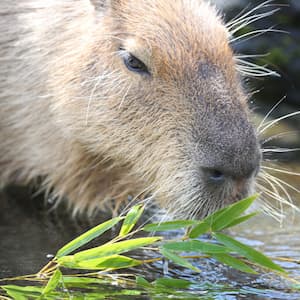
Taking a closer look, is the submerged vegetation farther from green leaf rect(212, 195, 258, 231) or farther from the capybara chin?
the capybara chin

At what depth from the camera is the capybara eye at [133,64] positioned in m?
3.84

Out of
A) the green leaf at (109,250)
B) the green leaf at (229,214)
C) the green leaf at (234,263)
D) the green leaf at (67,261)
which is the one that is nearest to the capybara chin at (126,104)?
the green leaf at (229,214)

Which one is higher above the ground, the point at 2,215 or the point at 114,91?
the point at 114,91

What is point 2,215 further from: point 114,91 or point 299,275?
point 299,275

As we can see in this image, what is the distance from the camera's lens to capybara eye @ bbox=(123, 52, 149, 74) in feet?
12.6

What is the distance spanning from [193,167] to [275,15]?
124 inches

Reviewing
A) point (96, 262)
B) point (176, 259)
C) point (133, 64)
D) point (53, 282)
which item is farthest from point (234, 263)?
point (133, 64)

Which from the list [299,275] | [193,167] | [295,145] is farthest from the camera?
[295,145]

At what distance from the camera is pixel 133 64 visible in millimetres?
3875

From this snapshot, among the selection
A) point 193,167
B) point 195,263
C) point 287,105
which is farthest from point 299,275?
point 287,105

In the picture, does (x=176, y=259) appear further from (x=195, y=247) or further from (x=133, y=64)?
(x=133, y=64)

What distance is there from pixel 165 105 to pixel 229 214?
54 centimetres

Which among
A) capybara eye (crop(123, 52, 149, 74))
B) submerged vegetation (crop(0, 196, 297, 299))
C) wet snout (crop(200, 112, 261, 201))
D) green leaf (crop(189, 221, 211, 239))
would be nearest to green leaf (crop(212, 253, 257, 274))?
submerged vegetation (crop(0, 196, 297, 299))

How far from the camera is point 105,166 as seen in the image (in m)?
4.26
